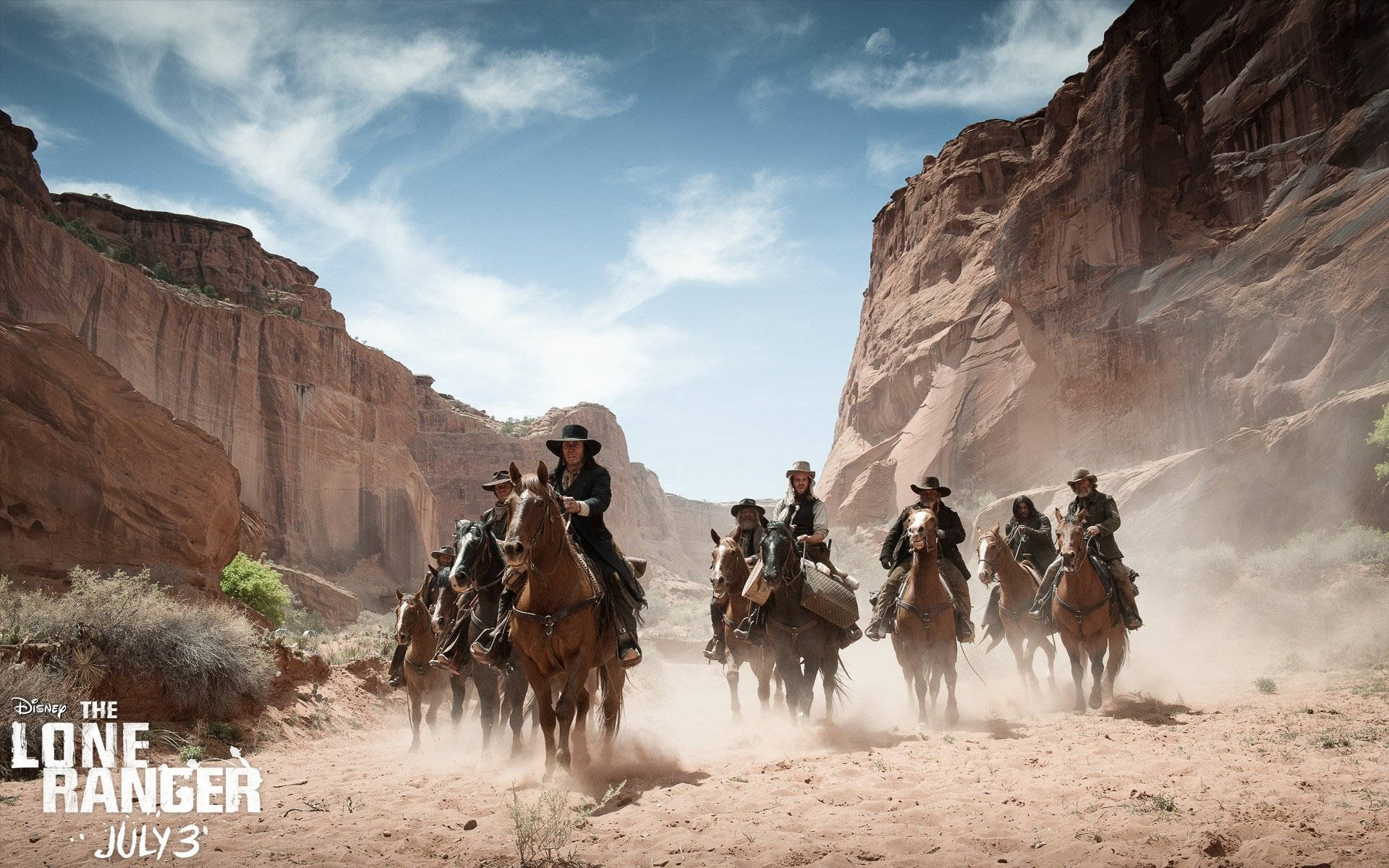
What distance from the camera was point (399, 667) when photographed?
456 inches

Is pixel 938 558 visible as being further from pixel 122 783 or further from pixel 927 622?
pixel 122 783

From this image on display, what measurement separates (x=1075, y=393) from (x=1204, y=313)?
6456mm

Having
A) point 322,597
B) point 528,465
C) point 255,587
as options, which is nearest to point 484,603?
point 255,587

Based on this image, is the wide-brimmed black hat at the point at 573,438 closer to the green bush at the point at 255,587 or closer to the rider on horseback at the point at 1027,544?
the rider on horseback at the point at 1027,544

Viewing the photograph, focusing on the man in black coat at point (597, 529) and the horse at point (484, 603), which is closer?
the man in black coat at point (597, 529)

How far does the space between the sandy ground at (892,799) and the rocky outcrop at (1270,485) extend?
15522mm

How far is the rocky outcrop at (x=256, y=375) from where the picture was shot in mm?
33094

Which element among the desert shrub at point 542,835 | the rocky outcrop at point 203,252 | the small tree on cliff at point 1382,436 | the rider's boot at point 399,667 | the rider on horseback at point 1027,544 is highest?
the rocky outcrop at point 203,252

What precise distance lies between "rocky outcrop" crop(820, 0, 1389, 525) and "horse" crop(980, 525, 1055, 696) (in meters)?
18.4

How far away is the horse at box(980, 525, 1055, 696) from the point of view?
12.1 meters

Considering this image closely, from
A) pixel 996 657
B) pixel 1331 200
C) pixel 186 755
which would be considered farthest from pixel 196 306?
pixel 1331 200

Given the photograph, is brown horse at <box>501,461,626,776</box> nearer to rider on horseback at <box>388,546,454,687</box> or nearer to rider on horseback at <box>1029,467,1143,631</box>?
rider on horseback at <box>388,546,454,687</box>

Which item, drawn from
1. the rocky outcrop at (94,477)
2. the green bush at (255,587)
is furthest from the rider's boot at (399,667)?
the green bush at (255,587)

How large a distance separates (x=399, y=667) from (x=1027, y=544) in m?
10.2
